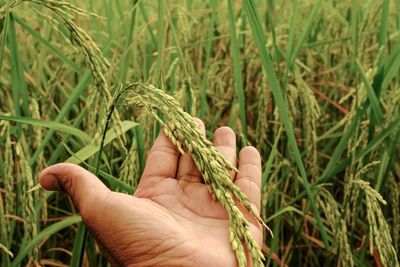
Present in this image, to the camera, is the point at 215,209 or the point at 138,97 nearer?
the point at 138,97

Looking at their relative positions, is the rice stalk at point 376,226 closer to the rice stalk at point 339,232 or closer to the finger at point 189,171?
the rice stalk at point 339,232

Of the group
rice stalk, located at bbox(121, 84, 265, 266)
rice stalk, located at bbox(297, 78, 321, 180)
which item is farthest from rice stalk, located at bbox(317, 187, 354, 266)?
rice stalk, located at bbox(121, 84, 265, 266)

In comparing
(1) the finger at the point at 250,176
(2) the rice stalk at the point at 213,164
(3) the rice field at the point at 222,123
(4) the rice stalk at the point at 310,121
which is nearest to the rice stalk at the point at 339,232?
(3) the rice field at the point at 222,123

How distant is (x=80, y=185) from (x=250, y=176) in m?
0.43

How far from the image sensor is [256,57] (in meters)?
2.24

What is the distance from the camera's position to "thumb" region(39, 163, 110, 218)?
4.16 feet

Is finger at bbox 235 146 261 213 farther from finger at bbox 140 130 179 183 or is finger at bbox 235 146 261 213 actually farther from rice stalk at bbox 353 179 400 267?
rice stalk at bbox 353 179 400 267

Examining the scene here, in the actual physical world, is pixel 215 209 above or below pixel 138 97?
below

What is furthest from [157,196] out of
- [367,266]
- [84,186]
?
[367,266]

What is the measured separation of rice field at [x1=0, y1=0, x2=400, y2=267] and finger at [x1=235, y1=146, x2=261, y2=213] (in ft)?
0.49

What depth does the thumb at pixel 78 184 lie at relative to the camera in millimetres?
1267

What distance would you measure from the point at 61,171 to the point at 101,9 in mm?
2053

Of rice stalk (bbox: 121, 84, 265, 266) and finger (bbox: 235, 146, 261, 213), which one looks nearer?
rice stalk (bbox: 121, 84, 265, 266)

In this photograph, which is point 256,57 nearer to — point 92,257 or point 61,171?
point 92,257
